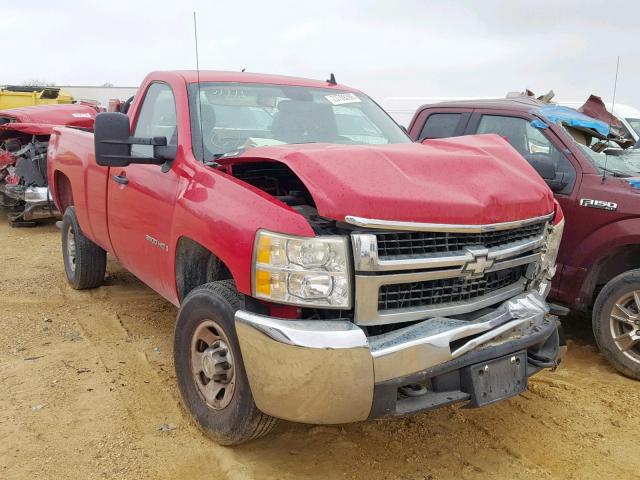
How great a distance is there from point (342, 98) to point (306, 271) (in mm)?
2321

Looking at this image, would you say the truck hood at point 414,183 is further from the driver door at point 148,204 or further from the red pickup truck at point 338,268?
the driver door at point 148,204

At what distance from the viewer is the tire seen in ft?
18.7

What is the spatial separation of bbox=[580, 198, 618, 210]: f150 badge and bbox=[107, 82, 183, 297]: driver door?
9.78 ft

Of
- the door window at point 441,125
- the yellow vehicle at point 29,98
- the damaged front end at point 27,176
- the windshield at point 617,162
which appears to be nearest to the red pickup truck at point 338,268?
the windshield at point 617,162

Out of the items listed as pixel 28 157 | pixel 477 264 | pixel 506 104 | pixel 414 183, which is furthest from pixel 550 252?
pixel 28 157

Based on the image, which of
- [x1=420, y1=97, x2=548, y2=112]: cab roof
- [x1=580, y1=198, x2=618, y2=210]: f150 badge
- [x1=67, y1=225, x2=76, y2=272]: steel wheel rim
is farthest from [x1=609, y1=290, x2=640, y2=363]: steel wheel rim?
[x1=67, y1=225, x2=76, y2=272]: steel wheel rim

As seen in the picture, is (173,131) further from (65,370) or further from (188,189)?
(65,370)

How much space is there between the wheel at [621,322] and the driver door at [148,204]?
300 centimetres

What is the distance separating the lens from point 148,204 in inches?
154

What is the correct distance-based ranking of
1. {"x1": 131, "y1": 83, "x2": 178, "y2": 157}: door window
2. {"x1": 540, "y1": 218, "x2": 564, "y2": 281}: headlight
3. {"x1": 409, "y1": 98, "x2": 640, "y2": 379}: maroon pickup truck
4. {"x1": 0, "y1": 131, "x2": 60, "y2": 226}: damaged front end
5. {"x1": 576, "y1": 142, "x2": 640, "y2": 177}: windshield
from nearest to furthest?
1. {"x1": 540, "y1": 218, "x2": 564, "y2": 281}: headlight
2. {"x1": 131, "y1": 83, "x2": 178, "y2": 157}: door window
3. {"x1": 409, "y1": 98, "x2": 640, "y2": 379}: maroon pickup truck
4. {"x1": 576, "y1": 142, "x2": 640, "y2": 177}: windshield
5. {"x1": 0, "y1": 131, "x2": 60, "y2": 226}: damaged front end

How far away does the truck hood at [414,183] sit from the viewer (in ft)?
8.80

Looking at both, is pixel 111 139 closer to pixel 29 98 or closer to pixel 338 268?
pixel 338 268

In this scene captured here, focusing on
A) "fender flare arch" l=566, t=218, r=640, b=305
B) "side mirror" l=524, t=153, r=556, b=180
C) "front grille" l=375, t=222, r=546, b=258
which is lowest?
"fender flare arch" l=566, t=218, r=640, b=305

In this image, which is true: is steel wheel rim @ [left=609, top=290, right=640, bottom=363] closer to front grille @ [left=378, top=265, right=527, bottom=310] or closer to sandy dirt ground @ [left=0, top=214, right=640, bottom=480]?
sandy dirt ground @ [left=0, top=214, right=640, bottom=480]
